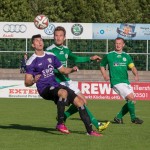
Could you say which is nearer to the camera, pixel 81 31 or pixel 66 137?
pixel 66 137

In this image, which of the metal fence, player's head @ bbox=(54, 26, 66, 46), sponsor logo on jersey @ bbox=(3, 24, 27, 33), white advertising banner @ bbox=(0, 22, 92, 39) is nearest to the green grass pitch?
player's head @ bbox=(54, 26, 66, 46)

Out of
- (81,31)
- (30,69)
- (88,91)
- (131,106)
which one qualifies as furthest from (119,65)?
(81,31)

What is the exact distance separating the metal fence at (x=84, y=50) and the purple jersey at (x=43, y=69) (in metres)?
30.4

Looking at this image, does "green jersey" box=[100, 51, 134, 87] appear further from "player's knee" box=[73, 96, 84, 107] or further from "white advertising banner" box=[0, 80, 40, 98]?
"white advertising banner" box=[0, 80, 40, 98]

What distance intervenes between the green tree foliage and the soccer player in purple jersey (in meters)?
40.5

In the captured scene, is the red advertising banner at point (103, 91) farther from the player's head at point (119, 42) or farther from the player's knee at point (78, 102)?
the player's knee at point (78, 102)

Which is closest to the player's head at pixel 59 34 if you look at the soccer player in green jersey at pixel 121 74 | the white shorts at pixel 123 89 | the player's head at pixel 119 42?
the player's head at pixel 119 42

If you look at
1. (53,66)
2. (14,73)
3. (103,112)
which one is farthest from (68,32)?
(53,66)

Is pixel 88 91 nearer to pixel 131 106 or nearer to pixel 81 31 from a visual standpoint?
pixel 131 106

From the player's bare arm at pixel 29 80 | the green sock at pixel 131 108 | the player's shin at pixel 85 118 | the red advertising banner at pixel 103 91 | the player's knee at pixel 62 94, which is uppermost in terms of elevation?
the player's bare arm at pixel 29 80

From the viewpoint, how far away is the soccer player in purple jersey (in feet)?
41.1

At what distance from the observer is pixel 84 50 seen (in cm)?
4453

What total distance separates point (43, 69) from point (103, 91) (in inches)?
643

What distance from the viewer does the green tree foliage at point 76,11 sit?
177ft
